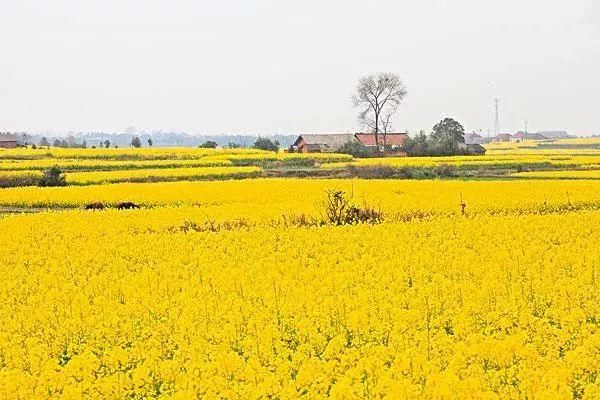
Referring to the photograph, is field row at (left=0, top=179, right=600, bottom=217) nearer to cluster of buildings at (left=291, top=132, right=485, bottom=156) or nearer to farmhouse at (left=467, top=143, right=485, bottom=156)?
farmhouse at (left=467, top=143, right=485, bottom=156)

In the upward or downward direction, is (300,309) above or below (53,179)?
below

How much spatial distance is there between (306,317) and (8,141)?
91.2 metres

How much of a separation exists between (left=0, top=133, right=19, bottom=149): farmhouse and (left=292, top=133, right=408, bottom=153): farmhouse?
3393 centimetres

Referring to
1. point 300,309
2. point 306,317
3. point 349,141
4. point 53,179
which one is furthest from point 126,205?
point 349,141

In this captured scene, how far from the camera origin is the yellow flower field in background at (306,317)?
25.2ft

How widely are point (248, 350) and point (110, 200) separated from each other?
22834mm

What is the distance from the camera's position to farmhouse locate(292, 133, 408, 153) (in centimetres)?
8662

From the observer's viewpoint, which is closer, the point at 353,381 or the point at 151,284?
the point at 353,381

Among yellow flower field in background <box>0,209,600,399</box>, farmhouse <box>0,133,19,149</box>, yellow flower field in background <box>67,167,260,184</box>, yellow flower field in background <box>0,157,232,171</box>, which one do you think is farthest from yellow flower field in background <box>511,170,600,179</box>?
farmhouse <box>0,133,19,149</box>

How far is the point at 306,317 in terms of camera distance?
33.8 feet

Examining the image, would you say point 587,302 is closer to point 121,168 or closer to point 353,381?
point 353,381

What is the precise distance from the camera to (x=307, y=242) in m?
17.1

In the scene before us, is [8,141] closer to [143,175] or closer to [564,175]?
[143,175]

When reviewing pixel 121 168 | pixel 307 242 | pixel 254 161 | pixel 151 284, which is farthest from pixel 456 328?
pixel 254 161
